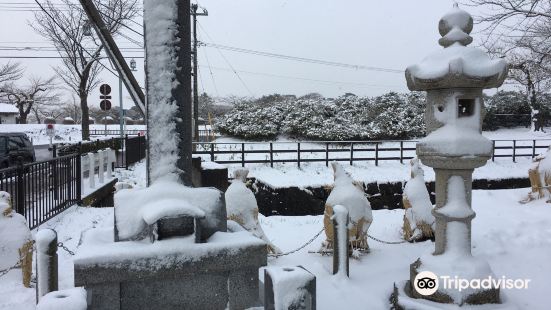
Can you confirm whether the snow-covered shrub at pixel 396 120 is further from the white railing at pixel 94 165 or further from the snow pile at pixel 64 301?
the snow pile at pixel 64 301

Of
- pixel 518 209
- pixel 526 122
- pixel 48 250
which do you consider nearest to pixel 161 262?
pixel 48 250

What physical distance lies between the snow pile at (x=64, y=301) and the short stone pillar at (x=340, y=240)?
11.3 feet

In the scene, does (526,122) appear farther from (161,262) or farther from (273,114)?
(161,262)

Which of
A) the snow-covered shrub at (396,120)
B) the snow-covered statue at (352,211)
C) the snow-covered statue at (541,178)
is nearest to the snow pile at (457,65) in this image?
the snow-covered statue at (352,211)

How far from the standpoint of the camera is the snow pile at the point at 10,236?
5020 mm

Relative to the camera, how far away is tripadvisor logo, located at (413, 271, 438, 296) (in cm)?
438

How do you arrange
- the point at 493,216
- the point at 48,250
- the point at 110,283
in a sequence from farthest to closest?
the point at 493,216 → the point at 48,250 → the point at 110,283

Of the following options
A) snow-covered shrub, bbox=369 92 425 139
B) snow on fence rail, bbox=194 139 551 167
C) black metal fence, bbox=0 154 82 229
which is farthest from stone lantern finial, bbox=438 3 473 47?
snow-covered shrub, bbox=369 92 425 139

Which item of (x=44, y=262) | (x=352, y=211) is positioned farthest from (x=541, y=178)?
(x=44, y=262)

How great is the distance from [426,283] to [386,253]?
2065 millimetres

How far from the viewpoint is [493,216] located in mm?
7938

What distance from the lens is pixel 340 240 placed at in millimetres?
5262

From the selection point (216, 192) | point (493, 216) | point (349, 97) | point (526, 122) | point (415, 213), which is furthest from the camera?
point (526, 122)

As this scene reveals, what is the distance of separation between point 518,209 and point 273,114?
1959 cm
